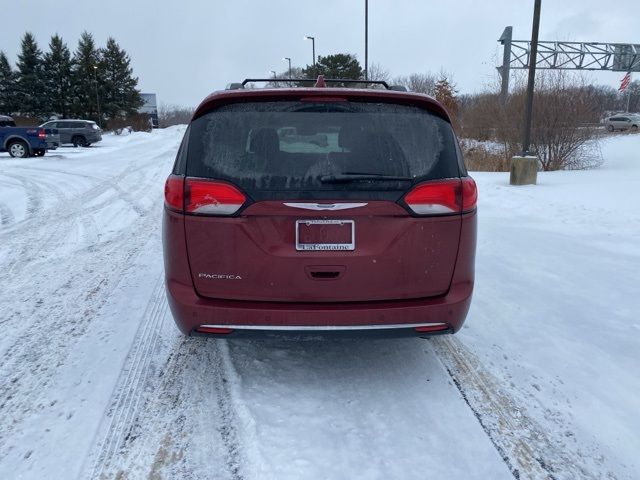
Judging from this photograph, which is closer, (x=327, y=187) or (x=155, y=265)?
(x=327, y=187)

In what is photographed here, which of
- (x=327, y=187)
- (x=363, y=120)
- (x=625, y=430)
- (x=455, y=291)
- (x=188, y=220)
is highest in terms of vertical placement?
(x=363, y=120)

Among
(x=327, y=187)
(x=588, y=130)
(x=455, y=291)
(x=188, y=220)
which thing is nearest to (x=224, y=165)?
(x=188, y=220)

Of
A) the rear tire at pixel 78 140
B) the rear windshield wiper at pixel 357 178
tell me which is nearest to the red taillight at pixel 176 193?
the rear windshield wiper at pixel 357 178

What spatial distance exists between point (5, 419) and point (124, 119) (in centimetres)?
7105

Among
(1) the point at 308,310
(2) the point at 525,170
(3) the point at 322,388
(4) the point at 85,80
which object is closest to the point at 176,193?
(1) the point at 308,310

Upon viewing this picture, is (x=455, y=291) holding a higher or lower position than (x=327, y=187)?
lower

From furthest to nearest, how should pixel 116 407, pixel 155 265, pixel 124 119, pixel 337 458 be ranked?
pixel 124 119 < pixel 155 265 < pixel 116 407 < pixel 337 458

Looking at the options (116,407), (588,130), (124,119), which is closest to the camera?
(116,407)

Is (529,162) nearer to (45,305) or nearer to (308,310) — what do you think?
(308,310)

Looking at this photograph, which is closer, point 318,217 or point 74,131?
point 318,217

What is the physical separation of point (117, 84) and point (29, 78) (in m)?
11.1

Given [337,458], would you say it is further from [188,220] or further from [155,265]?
[155,265]

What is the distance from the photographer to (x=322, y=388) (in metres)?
2.99

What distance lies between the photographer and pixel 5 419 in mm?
2691
